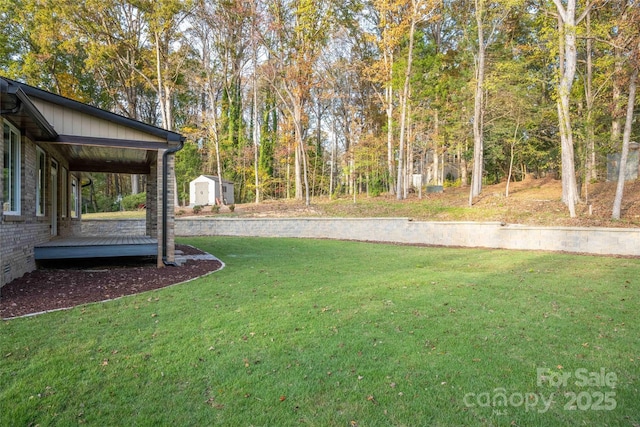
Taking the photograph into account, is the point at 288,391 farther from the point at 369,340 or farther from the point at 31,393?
the point at 31,393

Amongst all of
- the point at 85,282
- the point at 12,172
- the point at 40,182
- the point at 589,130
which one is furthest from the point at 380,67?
the point at 85,282

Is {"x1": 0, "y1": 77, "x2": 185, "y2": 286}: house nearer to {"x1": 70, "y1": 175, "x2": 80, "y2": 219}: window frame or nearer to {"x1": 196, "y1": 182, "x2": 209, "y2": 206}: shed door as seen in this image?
{"x1": 70, "y1": 175, "x2": 80, "y2": 219}: window frame

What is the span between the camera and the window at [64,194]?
406 inches

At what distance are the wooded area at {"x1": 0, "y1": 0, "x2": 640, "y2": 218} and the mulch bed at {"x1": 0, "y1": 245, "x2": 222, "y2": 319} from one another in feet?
36.2

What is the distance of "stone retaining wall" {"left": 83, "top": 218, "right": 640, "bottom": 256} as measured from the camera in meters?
9.73

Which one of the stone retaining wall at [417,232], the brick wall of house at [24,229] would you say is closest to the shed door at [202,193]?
the stone retaining wall at [417,232]

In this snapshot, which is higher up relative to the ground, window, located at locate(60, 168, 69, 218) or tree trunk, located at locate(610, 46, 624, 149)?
tree trunk, located at locate(610, 46, 624, 149)

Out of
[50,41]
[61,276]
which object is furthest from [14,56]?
[61,276]

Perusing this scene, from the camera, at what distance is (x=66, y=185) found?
10.9 meters

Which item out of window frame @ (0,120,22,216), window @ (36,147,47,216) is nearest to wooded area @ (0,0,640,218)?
window @ (36,147,47,216)

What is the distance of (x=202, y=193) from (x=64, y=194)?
14.4 metres

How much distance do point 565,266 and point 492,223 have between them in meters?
4.07

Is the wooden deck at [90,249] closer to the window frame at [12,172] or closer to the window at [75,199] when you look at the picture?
the window frame at [12,172]

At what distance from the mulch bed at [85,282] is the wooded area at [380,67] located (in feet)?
36.2
